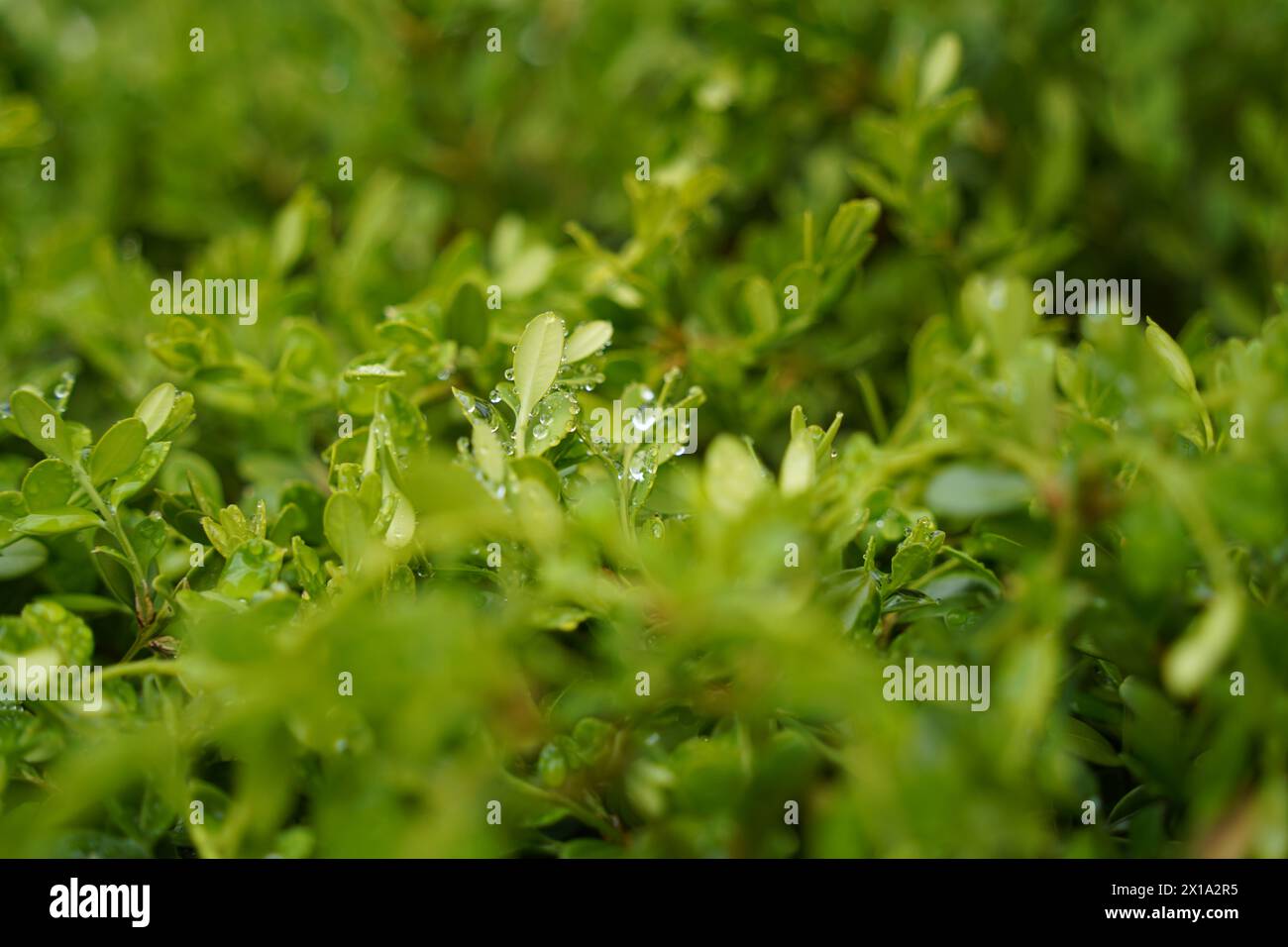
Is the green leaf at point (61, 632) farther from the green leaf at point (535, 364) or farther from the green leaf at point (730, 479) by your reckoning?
the green leaf at point (730, 479)

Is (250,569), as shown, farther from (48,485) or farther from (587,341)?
(587,341)

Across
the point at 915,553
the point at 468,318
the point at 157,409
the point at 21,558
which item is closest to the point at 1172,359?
the point at 915,553

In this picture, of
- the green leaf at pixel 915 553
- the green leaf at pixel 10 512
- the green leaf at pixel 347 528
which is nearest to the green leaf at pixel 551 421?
the green leaf at pixel 347 528

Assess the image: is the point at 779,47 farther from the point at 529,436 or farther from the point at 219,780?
the point at 219,780

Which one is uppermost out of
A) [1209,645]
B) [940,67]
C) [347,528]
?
[940,67]

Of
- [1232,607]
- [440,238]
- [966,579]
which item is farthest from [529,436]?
[440,238]

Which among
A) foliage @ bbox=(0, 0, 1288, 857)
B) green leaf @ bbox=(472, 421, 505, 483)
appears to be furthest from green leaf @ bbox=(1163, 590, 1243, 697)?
green leaf @ bbox=(472, 421, 505, 483)
